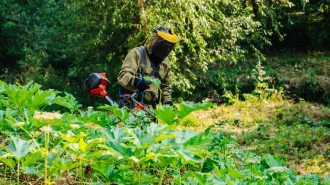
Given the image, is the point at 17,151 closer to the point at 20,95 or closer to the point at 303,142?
the point at 20,95

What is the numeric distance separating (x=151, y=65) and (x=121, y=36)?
5.22 meters

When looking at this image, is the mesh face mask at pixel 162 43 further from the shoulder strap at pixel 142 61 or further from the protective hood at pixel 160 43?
the shoulder strap at pixel 142 61

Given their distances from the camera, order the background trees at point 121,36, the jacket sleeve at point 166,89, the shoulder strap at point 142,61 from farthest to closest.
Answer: the background trees at point 121,36, the jacket sleeve at point 166,89, the shoulder strap at point 142,61

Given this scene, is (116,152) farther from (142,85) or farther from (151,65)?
(151,65)

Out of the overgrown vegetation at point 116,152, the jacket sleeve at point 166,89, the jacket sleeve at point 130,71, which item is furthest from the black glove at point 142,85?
the overgrown vegetation at point 116,152

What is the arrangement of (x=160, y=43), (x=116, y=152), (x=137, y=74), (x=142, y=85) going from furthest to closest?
1. (x=137, y=74)
2. (x=160, y=43)
3. (x=142, y=85)
4. (x=116, y=152)

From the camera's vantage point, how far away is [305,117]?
8.73 metres

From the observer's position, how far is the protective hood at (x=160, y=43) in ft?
16.1

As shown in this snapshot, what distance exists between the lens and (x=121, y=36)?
10211mm

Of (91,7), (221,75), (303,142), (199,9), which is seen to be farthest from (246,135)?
(91,7)

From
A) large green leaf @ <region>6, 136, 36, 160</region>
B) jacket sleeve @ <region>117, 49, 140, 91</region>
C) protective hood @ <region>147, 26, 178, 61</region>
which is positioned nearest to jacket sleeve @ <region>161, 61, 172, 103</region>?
protective hood @ <region>147, 26, 178, 61</region>

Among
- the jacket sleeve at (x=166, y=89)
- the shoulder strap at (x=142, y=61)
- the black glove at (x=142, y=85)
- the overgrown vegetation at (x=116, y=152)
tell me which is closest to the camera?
the overgrown vegetation at (x=116, y=152)

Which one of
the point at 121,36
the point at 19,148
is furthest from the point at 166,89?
the point at 121,36

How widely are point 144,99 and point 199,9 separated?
13.8 ft
